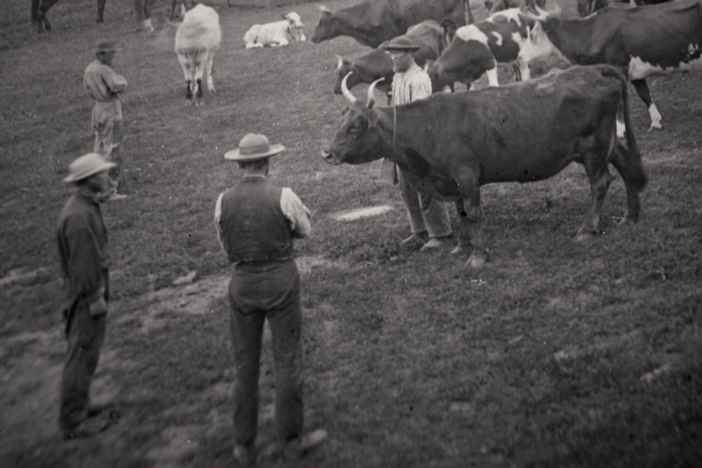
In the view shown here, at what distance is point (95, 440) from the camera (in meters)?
6.60

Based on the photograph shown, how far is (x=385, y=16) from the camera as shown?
68.3 feet

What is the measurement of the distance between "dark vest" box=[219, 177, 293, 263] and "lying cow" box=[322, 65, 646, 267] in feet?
10.3

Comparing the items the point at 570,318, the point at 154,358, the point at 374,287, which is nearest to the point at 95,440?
the point at 154,358

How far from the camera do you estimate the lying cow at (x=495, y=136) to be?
9172 mm

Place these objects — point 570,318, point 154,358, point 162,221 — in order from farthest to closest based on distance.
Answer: point 162,221
point 154,358
point 570,318

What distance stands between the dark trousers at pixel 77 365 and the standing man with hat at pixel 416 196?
4525mm

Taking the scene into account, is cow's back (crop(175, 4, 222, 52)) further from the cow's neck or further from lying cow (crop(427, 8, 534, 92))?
the cow's neck

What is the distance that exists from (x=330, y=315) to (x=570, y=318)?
2592 millimetres

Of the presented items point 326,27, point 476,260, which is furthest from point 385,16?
point 476,260

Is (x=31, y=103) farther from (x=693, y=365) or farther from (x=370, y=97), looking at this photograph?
(x=693, y=365)

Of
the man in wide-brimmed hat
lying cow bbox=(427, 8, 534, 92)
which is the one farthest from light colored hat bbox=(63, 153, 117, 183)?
lying cow bbox=(427, 8, 534, 92)

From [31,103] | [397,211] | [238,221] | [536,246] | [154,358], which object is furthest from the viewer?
[31,103]

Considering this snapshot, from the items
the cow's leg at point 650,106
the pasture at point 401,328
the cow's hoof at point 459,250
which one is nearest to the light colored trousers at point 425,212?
the pasture at point 401,328

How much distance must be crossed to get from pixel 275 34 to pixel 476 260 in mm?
19710
